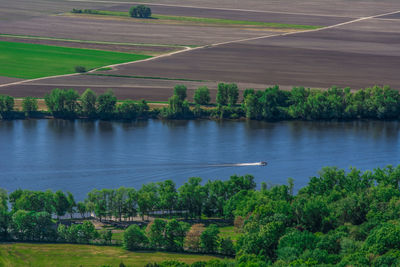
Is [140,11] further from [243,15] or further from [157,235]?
[157,235]

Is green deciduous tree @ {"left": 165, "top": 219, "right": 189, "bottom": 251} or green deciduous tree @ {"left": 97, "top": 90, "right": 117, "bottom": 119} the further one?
green deciduous tree @ {"left": 97, "top": 90, "right": 117, "bottom": 119}

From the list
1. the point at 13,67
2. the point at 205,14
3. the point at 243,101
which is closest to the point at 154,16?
the point at 205,14

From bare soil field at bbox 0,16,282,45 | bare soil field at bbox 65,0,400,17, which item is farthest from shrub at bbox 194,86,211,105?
bare soil field at bbox 65,0,400,17

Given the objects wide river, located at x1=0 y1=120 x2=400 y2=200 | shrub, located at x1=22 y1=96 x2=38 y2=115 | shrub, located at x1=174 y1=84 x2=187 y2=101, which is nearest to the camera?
wide river, located at x1=0 y1=120 x2=400 y2=200

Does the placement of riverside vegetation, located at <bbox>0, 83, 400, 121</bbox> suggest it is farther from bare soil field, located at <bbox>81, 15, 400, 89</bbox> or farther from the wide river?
bare soil field, located at <bbox>81, 15, 400, 89</bbox>

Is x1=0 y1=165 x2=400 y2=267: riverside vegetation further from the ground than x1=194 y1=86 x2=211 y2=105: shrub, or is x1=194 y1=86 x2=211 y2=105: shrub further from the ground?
x1=194 y1=86 x2=211 y2=105: shrub
